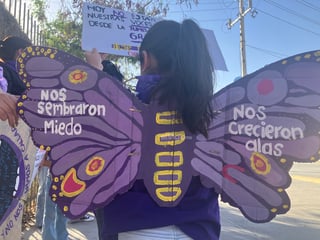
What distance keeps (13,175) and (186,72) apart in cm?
105

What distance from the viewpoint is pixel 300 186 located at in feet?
30.4

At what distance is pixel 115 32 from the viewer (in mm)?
3375

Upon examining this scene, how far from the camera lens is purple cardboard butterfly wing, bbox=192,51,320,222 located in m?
1.43

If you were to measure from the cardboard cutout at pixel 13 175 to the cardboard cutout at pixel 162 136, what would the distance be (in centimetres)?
43

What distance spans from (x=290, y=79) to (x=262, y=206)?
50 cm

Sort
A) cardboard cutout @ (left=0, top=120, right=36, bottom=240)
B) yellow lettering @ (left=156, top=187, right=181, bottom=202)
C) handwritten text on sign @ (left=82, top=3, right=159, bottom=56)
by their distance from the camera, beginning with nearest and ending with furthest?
yellow lettering @ (left=156, top=187, right=181, bottom=202) → cardboard cutout @ (left=0, top=120, right=36, bottom=240) → handwritten text on sign @ (left=82, top=3, right=159, bottom=56)

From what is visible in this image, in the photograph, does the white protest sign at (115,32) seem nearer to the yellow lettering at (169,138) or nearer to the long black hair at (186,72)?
the long black hair at (186,72)

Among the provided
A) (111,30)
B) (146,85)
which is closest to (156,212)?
(146,85)

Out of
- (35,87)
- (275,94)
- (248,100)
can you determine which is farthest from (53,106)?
(275,94)

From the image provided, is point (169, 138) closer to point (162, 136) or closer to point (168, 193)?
point (162, 136)

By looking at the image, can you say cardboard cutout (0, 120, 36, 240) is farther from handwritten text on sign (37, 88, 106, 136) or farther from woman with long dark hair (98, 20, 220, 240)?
woman with long dark hair (98, 20, 220, 240)

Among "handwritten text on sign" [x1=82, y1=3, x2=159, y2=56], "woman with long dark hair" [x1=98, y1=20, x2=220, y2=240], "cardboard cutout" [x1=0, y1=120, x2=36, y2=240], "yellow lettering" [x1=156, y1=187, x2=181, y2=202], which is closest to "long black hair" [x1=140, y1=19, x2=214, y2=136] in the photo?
"woman with long dark hair" [x1=98, y1=20, x2=220, y2=240]

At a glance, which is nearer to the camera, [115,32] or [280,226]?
[115,32]

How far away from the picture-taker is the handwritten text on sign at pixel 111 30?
3102mm
